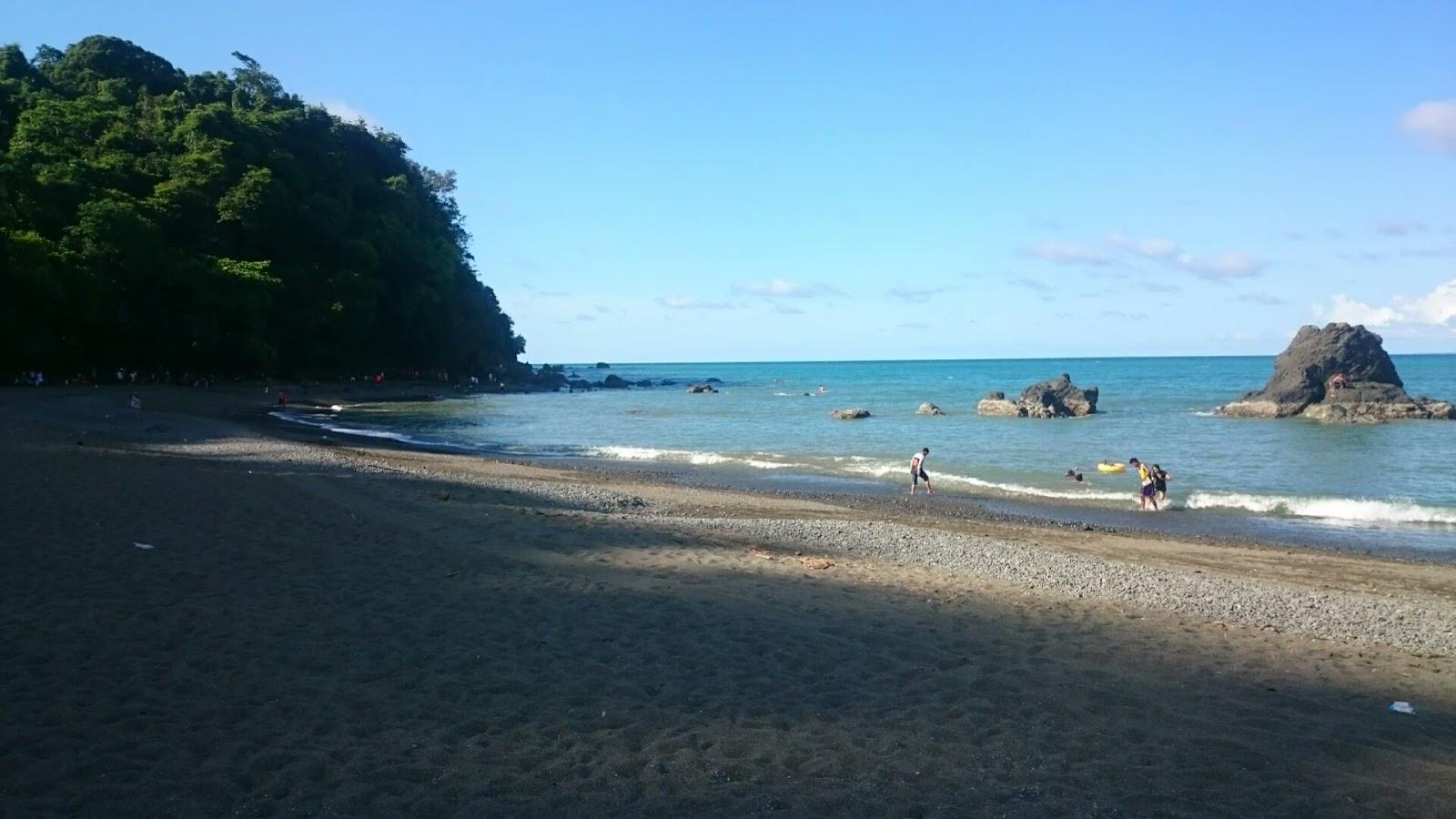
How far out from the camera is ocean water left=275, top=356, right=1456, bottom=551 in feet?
67.1

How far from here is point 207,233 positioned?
5609cm

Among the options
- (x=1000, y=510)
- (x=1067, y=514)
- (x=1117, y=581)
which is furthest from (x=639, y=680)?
(x=1067, y=514)

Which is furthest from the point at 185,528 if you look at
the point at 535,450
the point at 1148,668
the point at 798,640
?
the point at 535,450

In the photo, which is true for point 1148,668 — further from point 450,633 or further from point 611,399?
point 611,399

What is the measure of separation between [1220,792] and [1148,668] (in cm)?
260

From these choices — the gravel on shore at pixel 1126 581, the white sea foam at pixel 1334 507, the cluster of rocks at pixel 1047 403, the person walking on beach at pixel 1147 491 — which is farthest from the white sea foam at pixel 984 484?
the cluster of rocks at pixel 1047 403

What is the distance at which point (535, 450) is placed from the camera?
1267 inches

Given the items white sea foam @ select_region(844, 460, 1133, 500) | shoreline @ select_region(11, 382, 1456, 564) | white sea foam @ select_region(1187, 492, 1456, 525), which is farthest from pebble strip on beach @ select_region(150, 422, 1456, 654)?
white sea foam @ select_region(1187, 492, 1456, 525)

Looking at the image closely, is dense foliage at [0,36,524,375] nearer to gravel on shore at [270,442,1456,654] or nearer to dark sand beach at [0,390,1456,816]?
dark sand beach at [0,390,1456,816]

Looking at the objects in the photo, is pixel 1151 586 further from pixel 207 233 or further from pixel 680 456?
pixel 207 233

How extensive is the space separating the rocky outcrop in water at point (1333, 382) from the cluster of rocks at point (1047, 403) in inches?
304

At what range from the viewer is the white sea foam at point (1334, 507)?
61.6 ft

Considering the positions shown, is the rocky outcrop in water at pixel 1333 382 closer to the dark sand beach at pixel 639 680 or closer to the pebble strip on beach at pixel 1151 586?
the dark sand beach at pixel 639 680

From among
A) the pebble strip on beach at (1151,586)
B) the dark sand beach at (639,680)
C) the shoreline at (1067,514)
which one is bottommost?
the shoreline at (1067,514)
